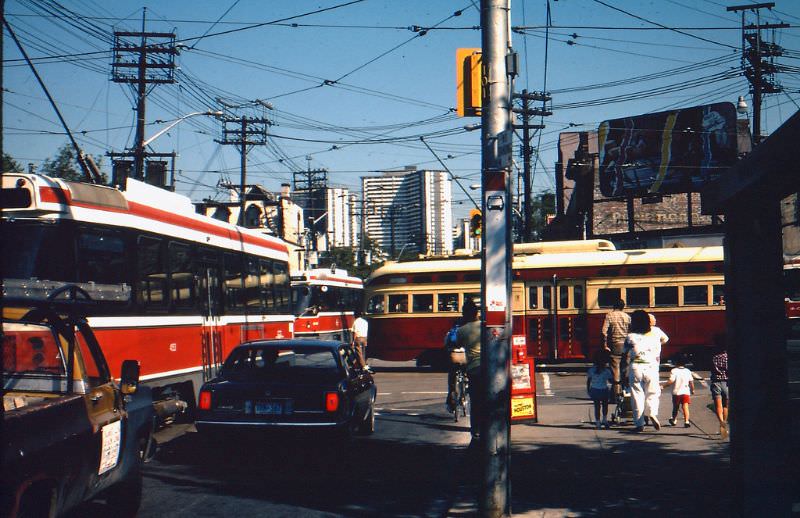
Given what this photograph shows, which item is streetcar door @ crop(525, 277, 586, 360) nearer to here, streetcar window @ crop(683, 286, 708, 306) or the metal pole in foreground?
streetcar window @ crop(683, 286, 708, 306)

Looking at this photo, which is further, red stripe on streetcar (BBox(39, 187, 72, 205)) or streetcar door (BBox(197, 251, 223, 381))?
streetcar door (BBox(197, 251, 223, 381))

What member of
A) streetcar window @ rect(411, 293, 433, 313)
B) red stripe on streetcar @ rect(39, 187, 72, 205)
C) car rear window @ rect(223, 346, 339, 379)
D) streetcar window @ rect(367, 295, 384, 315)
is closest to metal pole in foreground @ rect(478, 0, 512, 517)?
car rear window @ rect(223, 346, 339, 379)

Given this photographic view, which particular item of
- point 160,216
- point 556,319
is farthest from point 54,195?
point 556,319

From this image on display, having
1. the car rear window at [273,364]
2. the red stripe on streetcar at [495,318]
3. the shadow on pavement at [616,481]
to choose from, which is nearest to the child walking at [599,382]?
the shadow on pavement at [616,481]

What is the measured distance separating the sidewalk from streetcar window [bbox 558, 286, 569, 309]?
10.2 m

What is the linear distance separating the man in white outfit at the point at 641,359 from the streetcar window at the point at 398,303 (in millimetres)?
14498

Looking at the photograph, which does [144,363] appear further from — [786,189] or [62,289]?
[786,189]

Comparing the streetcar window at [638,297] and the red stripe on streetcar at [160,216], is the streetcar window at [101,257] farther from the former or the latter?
the streetcar window at [638,297]

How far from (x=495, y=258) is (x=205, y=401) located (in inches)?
176

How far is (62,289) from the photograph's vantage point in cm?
649

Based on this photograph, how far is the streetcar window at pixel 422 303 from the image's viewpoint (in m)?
26.6

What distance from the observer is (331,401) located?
404 inches

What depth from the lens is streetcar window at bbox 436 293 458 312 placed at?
26328 mm

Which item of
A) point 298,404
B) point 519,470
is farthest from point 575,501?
point 298,404
